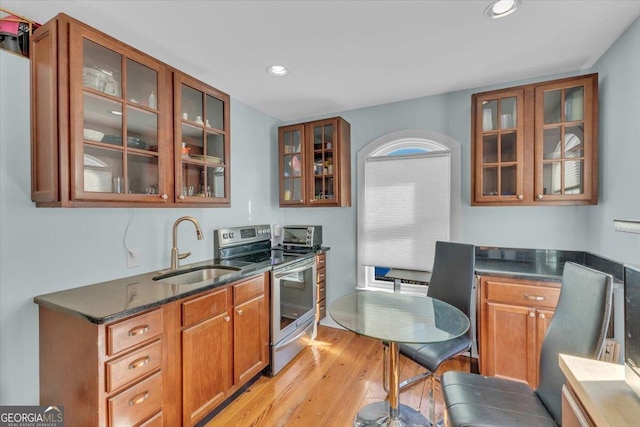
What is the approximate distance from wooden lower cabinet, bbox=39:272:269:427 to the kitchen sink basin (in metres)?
0.35

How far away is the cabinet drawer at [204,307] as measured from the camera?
1684 mm

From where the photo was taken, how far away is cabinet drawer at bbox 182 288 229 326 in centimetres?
168

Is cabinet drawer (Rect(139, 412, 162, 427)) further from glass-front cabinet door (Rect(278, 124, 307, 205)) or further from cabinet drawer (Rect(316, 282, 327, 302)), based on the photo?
glass-front cabinet door (Rect(278, 124, 307, 205))

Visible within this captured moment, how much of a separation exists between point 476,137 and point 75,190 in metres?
2.75

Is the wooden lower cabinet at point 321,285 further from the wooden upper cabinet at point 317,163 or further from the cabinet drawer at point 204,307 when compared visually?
the cabinet drawer at point 204,307

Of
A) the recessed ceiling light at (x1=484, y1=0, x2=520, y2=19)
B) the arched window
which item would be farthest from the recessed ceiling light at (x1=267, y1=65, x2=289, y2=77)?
the recessed ceiling light at (x1=484, y1=0, x2=520, y2=19)

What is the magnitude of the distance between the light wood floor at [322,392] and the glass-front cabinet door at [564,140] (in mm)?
1704

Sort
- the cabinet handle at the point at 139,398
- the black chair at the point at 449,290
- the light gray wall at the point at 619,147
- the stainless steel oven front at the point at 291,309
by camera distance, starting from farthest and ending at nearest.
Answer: the stainless steel oven front at the point at 291,309 → the black chair at the point at 449,290 → the light gray wall at the point at 619,147 → the cabinet handle at the point at 139,398

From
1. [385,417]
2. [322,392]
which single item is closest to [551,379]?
[385,417]

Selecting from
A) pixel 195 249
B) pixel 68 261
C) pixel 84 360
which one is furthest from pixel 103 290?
pixel 195 249

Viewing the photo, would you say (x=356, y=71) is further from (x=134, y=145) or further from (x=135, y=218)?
(x=135, y=218)

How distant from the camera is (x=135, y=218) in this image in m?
2.03

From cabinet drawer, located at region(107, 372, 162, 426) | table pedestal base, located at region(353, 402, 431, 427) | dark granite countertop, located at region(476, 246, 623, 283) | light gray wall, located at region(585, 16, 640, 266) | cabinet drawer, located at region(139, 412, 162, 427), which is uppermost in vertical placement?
light gray wall, located at region(585, 16, 640, 266)

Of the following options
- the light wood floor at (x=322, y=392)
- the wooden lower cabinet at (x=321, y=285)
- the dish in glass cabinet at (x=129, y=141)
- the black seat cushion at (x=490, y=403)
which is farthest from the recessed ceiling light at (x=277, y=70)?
the light wood floor at (x=322, y=392)
